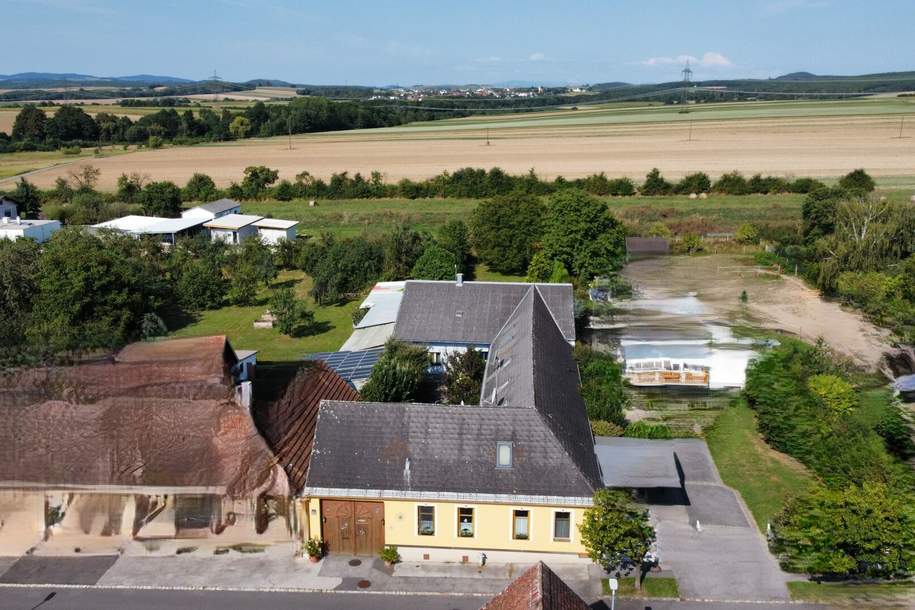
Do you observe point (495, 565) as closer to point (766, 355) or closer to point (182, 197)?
point (766, 355)

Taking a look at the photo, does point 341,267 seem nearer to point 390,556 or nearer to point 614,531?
point 390,556

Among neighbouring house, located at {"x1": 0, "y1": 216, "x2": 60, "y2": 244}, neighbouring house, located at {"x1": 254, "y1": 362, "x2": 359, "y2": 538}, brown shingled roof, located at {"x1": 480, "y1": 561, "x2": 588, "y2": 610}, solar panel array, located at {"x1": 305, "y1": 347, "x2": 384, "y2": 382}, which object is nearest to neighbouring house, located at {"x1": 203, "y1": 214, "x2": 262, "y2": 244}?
neighbouring house, located at {"x1": 0, "y1": 216, "x2": 60, "y2": 244}

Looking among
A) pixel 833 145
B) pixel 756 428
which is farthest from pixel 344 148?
pixel 756 428

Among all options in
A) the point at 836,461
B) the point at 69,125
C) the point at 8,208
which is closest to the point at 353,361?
the point at 836,461

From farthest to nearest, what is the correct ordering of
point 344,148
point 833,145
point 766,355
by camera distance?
1. point 344,148
2. point 833,145
3. point 766,355

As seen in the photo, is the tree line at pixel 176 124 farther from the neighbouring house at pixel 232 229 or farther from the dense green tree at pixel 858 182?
the dense green tree at pixel 858 182
